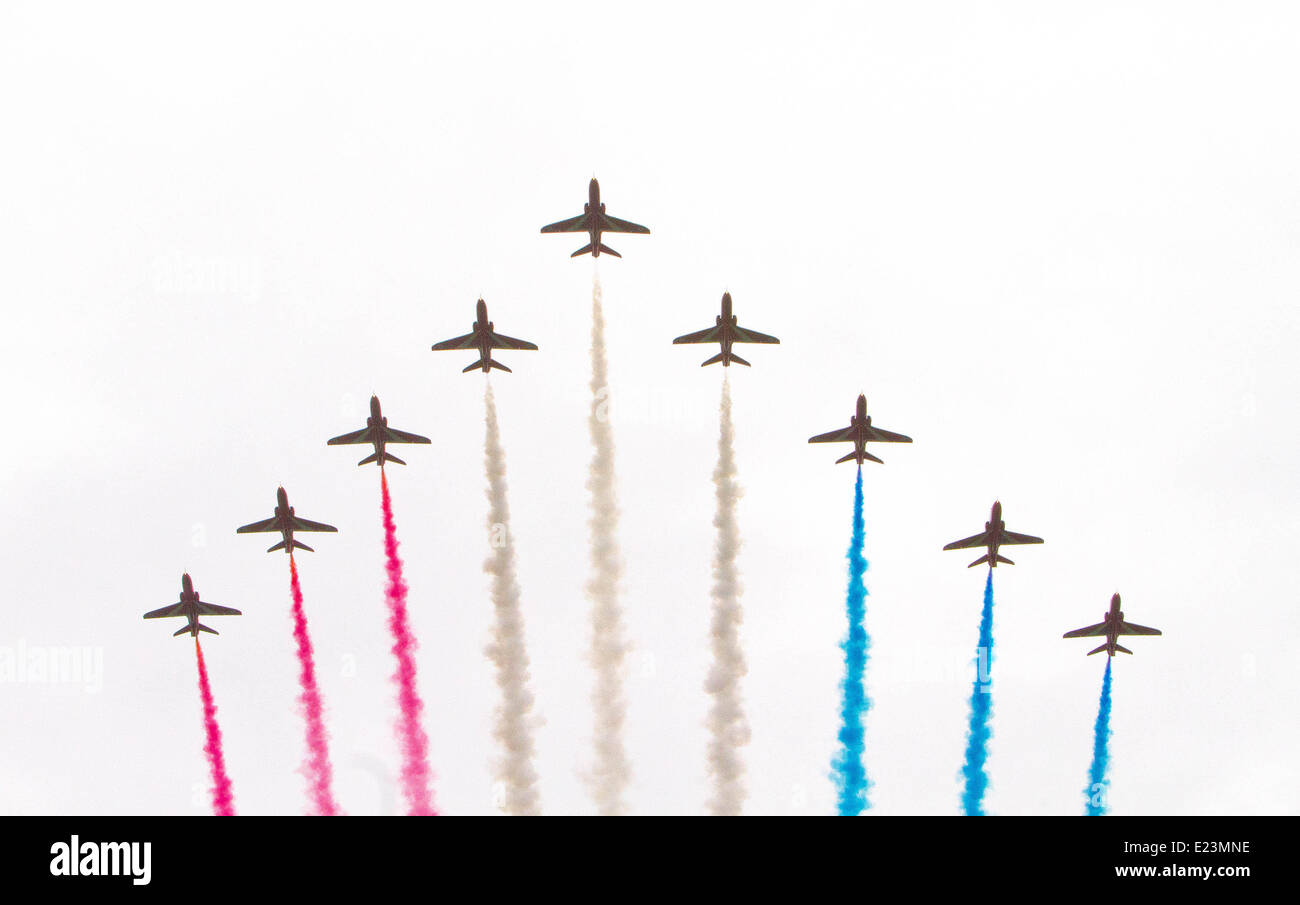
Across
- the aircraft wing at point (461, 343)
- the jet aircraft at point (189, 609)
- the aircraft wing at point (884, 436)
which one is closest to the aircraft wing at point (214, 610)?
the jet aircraft at point (189, 609)

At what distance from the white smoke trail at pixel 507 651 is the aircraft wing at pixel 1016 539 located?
1241 inches

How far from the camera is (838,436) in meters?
119

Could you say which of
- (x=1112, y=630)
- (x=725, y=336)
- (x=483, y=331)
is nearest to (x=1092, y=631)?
(x=1112, y=630)

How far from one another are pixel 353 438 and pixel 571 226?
19338 millimetres

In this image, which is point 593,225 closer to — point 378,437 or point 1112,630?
point 378,437

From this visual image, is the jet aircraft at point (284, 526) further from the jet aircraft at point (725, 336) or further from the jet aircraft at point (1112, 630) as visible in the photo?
the jet aircraft at point (1112, 630)

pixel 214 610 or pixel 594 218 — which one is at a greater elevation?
pixel 594 218
